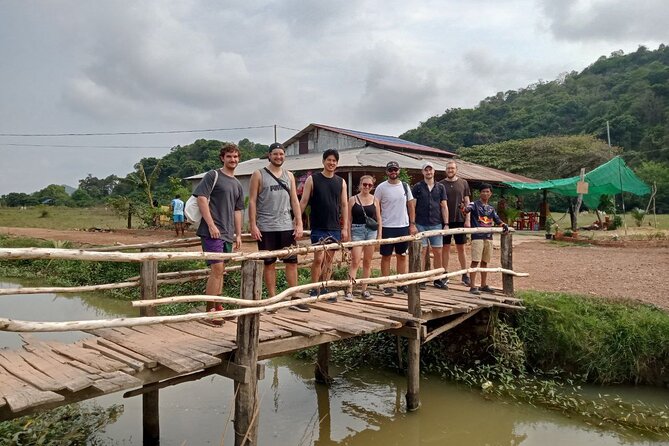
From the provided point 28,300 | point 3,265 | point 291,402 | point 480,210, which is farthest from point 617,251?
point 3,265

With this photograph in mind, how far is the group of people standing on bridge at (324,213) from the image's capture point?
15.0 ft

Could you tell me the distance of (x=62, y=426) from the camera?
15.5ft

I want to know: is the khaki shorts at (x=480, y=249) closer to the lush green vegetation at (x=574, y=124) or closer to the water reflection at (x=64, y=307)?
the water reflection at (x=64, y=307)

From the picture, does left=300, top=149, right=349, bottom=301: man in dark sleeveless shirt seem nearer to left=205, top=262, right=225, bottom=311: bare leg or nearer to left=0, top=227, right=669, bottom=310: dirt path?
left=205, top=262, right=225, bottom=311: bare leg

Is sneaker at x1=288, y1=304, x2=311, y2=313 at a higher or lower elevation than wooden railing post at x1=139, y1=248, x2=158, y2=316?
lower

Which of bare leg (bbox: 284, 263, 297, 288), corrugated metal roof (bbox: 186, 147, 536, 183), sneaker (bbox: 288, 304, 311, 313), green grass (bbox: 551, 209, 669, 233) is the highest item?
corrugated metal roof (bbox: 186, 147, 536, 183)

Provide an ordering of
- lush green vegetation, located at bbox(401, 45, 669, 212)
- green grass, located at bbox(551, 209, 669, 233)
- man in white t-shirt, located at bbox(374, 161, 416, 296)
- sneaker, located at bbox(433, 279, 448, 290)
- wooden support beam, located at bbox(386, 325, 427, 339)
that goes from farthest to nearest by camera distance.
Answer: lush green vegetation, located at bbox(401, 45, 669, 212)
green grass, located at bbox(551, 209, 669, 233)
sneaker, located at bbox(433, 279, 448, 290)
man in white t-shirt, located at bbox(374, 161, 416, 296)
wooden support beam, located at bbox(386, 325, 427, 339)

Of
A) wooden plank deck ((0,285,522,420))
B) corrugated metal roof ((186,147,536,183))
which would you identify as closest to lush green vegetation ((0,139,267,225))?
corrugated metal roof ((186,147,536,183))

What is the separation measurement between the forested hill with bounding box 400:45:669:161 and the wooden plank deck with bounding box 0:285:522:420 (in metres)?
33.4

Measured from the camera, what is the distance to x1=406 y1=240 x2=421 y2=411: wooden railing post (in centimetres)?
524

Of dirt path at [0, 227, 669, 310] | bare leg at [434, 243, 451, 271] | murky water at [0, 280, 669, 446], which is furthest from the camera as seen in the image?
dirt path at [0, 227, 669, 310]

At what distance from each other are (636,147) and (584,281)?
3074cm

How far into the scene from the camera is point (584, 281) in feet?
27.9

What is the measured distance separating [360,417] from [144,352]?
2690 mm
